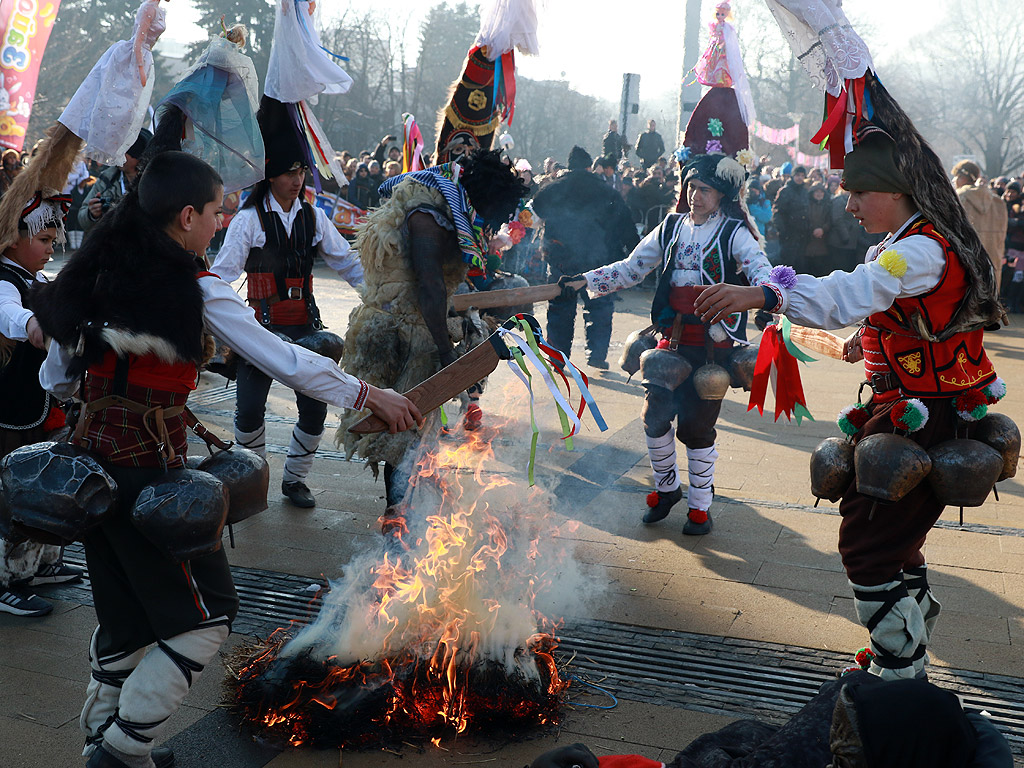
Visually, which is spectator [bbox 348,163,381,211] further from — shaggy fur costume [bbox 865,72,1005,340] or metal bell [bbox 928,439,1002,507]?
metal bell [bbox 928,439,1002,507]

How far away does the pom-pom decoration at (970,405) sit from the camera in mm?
3031

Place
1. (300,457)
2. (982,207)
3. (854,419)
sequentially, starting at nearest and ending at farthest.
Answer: (854,419)
(300,457)
(982,207)

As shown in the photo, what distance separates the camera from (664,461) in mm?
5328

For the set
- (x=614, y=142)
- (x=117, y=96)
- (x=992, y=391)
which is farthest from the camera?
(x=614, y=142)

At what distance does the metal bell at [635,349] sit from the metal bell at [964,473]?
2.53 metres

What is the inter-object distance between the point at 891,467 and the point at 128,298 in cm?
239

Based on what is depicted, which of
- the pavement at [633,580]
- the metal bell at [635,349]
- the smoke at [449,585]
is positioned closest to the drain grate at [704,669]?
the pavement at [633,580]

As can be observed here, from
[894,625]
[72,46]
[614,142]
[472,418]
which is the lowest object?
[472,418]

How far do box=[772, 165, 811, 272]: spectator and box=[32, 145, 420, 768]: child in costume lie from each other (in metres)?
13.3

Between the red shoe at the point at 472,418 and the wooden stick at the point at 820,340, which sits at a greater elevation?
the wooden stick at the point at 820,340

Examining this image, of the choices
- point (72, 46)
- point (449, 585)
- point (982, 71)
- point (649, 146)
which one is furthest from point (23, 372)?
point (982, 71)

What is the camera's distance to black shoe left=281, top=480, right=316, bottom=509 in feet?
17.9

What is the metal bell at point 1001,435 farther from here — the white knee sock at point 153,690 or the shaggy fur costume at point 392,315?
the white knee sock at point 153,690

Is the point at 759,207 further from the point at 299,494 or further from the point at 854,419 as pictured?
the point at 854,419
